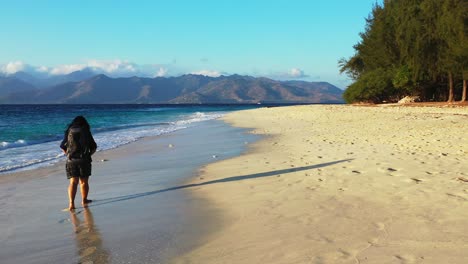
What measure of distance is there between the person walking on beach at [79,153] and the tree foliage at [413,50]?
3504 centimetres

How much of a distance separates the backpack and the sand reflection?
4.36 feet

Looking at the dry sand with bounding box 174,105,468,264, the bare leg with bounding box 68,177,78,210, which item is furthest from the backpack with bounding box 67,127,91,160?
the dry sand with bounding box 174,105,468,264

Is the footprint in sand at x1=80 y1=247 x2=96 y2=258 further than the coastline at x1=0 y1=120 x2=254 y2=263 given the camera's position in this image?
No

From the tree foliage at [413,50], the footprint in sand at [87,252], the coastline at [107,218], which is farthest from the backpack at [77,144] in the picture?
the tree foliage at [413,50]

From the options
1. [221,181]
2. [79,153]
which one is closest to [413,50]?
[221,181]

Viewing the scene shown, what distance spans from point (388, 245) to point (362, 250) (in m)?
0.34

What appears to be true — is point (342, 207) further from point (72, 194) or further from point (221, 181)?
point (72, 194)

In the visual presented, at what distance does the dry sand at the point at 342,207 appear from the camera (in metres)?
4.43

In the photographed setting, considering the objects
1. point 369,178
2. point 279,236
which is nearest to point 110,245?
point 279,236

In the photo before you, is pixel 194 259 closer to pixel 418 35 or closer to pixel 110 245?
pixel 110 245

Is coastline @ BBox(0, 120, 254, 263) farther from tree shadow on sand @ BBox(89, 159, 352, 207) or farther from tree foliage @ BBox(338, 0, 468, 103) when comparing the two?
tree foliage @ BBox(338, 0, 468, 103)

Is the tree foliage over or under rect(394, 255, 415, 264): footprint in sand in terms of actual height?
over

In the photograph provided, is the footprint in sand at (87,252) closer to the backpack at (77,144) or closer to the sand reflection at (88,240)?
the sand reflection at (88,240)

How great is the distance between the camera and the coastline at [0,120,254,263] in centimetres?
489
